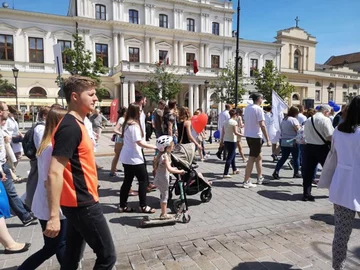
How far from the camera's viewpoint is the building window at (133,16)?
34.6 meters

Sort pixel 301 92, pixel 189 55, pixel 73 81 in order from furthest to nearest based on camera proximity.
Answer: pixel 301 92 < pixel 189 55 < pixel 73 81

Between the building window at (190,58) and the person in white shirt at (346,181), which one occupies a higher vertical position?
the building window at (190,58)

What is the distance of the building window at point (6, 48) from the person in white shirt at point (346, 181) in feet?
116

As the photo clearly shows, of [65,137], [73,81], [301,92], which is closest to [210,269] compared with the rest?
[65,137]

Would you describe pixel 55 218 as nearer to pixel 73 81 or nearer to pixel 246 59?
pixel 73 81

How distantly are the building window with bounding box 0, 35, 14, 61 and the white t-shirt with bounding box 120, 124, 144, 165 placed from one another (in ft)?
107

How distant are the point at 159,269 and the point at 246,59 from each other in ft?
142

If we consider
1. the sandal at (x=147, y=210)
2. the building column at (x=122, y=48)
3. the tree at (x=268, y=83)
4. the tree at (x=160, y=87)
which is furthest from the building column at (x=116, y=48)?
the sandal at (x=147, y=210)

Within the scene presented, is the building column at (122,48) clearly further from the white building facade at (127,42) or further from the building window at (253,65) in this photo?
the building window at (253,65)

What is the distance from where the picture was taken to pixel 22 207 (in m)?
4.08

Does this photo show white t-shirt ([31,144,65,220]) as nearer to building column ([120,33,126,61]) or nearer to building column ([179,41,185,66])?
building column ([120,33,126,61])

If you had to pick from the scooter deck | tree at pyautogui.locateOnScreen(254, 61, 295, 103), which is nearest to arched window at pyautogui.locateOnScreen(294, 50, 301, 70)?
tree at pyautogui.locateOnScreen(254, 61, 295, 103)

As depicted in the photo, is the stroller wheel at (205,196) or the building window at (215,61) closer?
the stroller wheel at (205,196)

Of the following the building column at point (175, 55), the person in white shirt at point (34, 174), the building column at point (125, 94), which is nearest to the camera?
the person in white shirt at point (34, 174)
